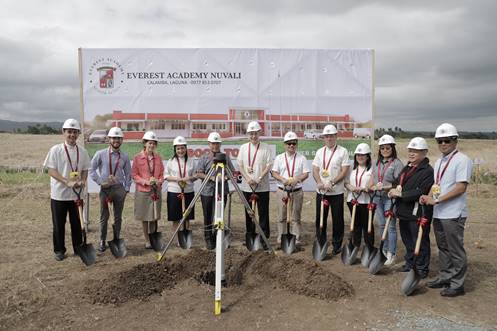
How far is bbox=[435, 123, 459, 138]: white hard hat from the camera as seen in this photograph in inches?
198

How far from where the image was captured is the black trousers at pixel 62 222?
650 cm

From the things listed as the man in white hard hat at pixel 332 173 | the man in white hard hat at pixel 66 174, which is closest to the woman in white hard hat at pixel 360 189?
the man in white hard hat at pixel 332 173

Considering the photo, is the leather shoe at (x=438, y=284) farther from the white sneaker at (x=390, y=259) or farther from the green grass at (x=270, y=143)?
the green grass at (x=270, y=143)

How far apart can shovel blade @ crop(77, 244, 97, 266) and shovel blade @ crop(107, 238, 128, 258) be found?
0.36 m

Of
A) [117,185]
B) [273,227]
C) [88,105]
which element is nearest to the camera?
[117,185]

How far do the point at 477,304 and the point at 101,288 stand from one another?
462cm

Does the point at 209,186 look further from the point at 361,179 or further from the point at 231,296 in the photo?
the point at 361,179

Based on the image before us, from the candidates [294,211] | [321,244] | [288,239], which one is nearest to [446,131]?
[321,244]

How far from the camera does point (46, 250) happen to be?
737cm

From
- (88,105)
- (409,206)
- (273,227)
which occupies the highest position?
(88,105)

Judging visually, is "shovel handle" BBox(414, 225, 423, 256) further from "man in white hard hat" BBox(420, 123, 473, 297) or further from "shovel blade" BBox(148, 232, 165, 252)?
"shovel blade" BBox(148, 232, 165, 252)

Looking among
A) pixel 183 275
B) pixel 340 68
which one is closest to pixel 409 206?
pixel 183 275

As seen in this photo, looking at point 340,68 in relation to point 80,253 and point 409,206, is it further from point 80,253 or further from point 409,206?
point 80,253

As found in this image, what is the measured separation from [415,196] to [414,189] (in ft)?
0.32
